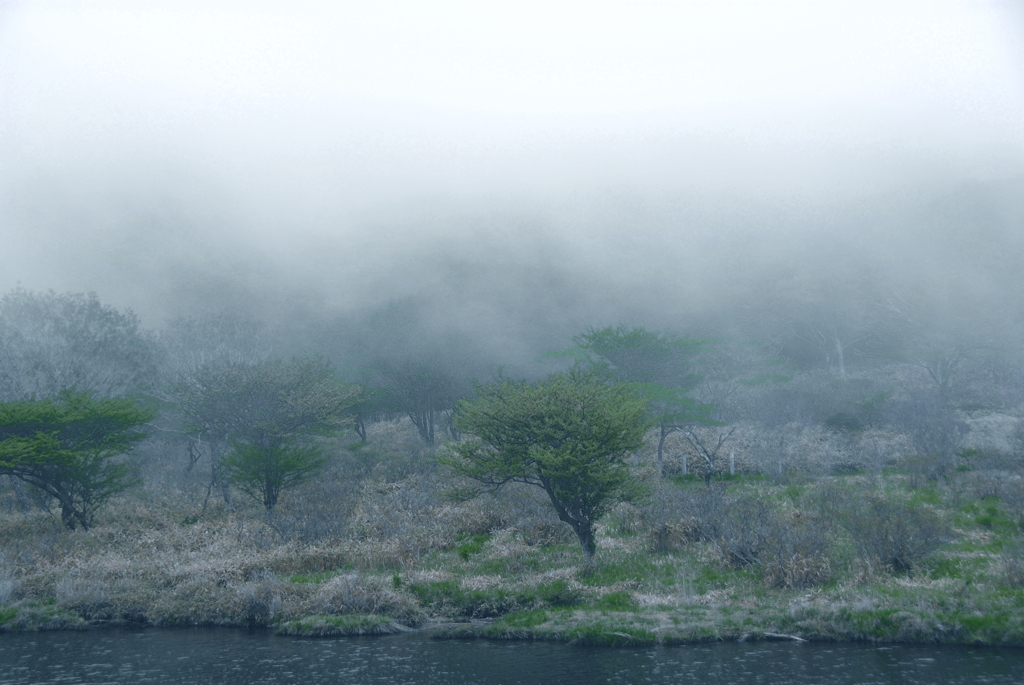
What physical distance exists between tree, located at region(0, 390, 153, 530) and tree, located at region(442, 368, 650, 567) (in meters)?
20.5

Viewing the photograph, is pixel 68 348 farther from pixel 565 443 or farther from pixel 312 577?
pixel 565 443

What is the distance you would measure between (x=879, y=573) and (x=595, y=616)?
30.0 feet

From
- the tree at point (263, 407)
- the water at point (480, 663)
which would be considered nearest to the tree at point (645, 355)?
the tree at point (263, 407)

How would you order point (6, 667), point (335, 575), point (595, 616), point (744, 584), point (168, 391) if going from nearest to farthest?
point (6, 667)
point (595, 616)
point (744, 584)
point (335, 575)
point (168, 391)

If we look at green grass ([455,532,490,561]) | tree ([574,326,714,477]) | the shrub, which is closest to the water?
the shrub

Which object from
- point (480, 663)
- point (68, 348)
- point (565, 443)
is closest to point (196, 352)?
point (68, 348)

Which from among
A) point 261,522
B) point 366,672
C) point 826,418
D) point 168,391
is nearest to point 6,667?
point 366,672

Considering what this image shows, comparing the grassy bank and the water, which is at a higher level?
the grassy bank

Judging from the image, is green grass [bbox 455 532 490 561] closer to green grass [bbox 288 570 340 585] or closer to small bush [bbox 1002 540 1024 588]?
green grass [bbox 288 570 340 585]

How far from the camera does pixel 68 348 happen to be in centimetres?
5112

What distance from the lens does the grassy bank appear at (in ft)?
65.6

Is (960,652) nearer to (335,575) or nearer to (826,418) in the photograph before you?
(335,575)

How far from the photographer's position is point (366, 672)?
58.9 feet

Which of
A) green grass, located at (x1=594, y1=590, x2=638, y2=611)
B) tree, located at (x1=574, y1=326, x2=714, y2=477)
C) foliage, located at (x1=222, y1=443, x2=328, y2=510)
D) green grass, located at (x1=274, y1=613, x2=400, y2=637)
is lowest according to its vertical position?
green grass, located at (x1=274, y1=613, x2=400, y2=637)
